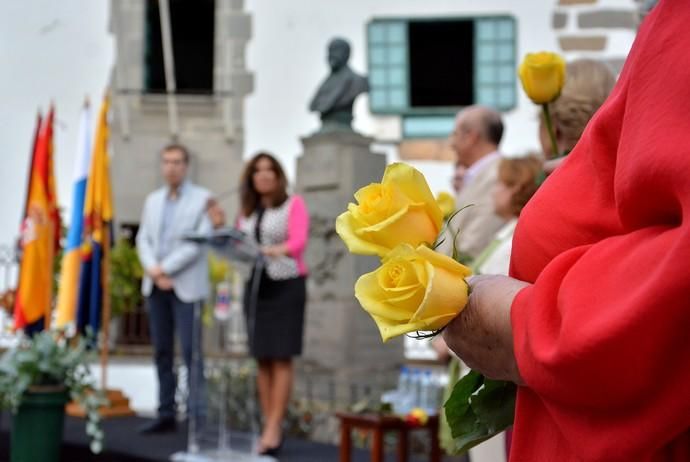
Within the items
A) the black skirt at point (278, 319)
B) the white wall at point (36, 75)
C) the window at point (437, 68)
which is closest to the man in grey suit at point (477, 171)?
the black skirt at point (278, 319)

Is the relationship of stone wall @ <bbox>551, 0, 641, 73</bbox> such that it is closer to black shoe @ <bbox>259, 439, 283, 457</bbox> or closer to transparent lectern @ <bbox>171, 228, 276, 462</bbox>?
transparent lectern @ <bbox>171, 228, 276, 462</bbox>

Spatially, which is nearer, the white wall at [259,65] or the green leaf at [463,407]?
the green leaf at [463,407]

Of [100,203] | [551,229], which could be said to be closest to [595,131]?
[551,229]

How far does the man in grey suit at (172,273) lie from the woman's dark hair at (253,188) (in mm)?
551

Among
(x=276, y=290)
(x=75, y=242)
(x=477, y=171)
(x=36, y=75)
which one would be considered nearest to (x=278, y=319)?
(x=276, y=290)

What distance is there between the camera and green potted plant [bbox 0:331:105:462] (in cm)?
429

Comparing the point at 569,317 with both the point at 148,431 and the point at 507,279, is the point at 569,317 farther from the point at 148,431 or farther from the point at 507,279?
the point at 148,431

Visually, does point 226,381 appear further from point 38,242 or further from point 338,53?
point 338,53

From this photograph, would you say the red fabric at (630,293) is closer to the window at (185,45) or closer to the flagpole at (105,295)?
the flagpole at (105,295)

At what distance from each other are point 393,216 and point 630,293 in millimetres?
282

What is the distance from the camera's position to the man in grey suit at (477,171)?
11.9 ft

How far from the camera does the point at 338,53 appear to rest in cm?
712

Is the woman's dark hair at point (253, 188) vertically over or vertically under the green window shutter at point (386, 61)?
under

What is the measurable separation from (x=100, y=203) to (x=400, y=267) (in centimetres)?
544
